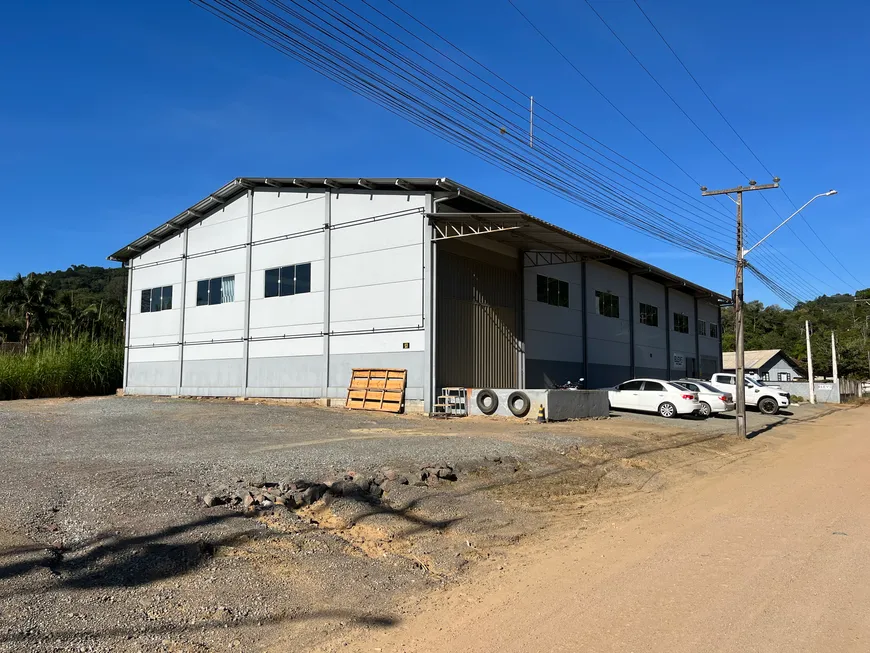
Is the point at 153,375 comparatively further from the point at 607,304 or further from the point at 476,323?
the point at 607,304

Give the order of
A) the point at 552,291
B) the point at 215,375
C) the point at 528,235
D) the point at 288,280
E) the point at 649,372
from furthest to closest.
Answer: the point at 649,372
the point at 552,291
the point at 215,375
the point at 288,280
the point at 528,235

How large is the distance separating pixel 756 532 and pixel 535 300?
20.6 metres

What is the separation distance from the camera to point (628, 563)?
6.52m

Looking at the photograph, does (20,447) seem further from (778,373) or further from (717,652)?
(778,373)

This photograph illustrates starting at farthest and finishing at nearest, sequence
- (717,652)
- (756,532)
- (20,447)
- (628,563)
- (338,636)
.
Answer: (20,447), (756,532), (628,563), (338,636), (717,652)

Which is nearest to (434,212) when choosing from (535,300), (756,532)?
(535,300)

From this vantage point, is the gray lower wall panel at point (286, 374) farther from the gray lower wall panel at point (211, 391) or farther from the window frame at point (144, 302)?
the window frame at point (144, 302)

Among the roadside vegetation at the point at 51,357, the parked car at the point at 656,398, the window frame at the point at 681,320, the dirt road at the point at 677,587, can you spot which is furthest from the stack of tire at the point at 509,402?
the window frame at the point at 681,320

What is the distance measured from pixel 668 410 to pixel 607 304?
436 inches

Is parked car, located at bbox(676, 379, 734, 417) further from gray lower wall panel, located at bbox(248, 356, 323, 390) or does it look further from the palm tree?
the palm tree

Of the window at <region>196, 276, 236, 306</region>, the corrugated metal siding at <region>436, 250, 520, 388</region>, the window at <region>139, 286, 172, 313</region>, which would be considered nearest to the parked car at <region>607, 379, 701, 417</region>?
the corrugated metal siding at <region>436, 250, 520, 388</region>

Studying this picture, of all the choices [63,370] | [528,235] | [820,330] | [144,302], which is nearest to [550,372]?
[528,235]

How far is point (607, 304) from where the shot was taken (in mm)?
34719

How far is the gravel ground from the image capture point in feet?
15.5
